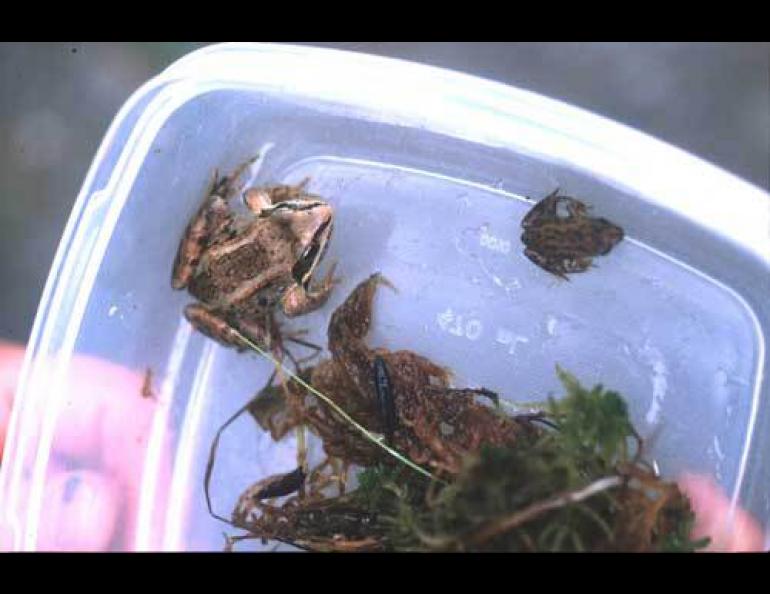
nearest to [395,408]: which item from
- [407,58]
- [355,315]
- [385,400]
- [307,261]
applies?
[385,400]

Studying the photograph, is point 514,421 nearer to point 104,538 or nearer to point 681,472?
point 681,472

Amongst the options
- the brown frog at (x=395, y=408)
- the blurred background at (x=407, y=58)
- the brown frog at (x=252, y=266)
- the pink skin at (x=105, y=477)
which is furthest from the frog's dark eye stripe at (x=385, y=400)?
the blurred background at (x=407, y=58)

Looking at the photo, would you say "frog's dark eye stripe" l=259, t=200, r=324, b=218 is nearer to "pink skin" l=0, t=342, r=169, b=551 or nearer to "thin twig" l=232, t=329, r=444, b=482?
"thin twig" l=232, t=329, r=444, b=482

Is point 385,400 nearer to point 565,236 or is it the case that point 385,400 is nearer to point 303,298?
point 303,298

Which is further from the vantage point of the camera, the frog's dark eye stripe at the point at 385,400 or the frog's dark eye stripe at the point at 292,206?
the frog's dark eye stripe at the point at 292,206

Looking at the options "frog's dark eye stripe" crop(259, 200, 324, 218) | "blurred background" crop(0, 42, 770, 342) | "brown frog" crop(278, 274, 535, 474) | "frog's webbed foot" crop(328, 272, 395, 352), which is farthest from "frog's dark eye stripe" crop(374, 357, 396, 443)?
"blurred background" crop(0, 42, 770, 342)

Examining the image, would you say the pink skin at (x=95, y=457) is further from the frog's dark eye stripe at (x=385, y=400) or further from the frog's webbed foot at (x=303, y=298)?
the frog's dark eye stripe at (x=385, y=400)
